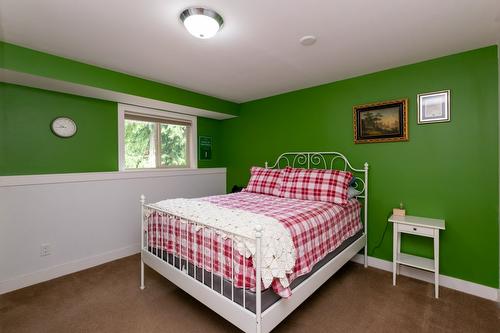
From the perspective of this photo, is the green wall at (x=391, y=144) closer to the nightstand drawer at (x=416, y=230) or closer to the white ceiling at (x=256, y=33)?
the white ceiling at (x=256, y=33)

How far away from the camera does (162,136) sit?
385cm

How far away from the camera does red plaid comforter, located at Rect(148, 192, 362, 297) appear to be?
1.59 metres

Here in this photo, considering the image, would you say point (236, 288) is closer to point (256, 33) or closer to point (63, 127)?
point (256, 33)

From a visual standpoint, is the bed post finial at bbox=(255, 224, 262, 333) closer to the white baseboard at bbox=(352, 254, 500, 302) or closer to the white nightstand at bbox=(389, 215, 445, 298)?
the white nightstand at bbox=(389, 215, 445, 298)

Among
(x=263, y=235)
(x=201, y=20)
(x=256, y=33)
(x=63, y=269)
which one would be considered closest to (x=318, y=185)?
(x=263, y=235)

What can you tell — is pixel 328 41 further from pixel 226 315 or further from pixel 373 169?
pixel 226 315

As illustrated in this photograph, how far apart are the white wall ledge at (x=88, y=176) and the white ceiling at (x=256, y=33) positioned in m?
1.29

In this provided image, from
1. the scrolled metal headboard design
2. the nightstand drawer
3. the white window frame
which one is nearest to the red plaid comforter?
Result: the scrolled metal headboard design

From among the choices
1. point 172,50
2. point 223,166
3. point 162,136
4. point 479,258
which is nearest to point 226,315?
point 172,50

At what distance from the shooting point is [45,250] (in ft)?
8.57

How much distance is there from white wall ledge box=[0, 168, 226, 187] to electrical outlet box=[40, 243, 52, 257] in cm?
68

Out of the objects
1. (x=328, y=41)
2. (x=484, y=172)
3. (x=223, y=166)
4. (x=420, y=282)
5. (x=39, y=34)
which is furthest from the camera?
(x=223, y=166)

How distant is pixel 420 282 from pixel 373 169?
128 centimetres

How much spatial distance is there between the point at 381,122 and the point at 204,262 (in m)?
2.48
